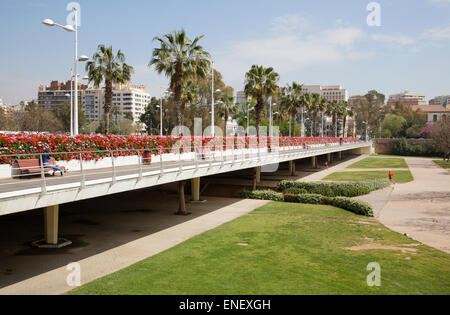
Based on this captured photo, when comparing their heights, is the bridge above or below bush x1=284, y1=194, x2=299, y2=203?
above

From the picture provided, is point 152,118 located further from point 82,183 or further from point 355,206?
point 82,183

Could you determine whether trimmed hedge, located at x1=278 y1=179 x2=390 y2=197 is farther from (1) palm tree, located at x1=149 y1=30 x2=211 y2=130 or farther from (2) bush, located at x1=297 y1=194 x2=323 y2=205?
(1) palm tree, located at x1=149 y1=30 x2=211 y2=130

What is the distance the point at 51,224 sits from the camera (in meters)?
17.8

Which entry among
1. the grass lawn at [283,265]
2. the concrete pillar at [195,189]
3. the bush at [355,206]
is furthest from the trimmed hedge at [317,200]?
the grass lawn at [283,265]

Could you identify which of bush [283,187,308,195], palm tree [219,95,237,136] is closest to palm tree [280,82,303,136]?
palm tree [219,95,237,136]

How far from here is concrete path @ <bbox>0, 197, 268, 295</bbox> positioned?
13305 millimetres

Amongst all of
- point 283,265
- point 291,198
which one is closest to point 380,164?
point 291,198

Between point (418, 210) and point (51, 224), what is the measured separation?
82.6ft

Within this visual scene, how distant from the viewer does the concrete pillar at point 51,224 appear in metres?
17.3

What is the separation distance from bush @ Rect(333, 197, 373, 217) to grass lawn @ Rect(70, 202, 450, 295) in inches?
187
